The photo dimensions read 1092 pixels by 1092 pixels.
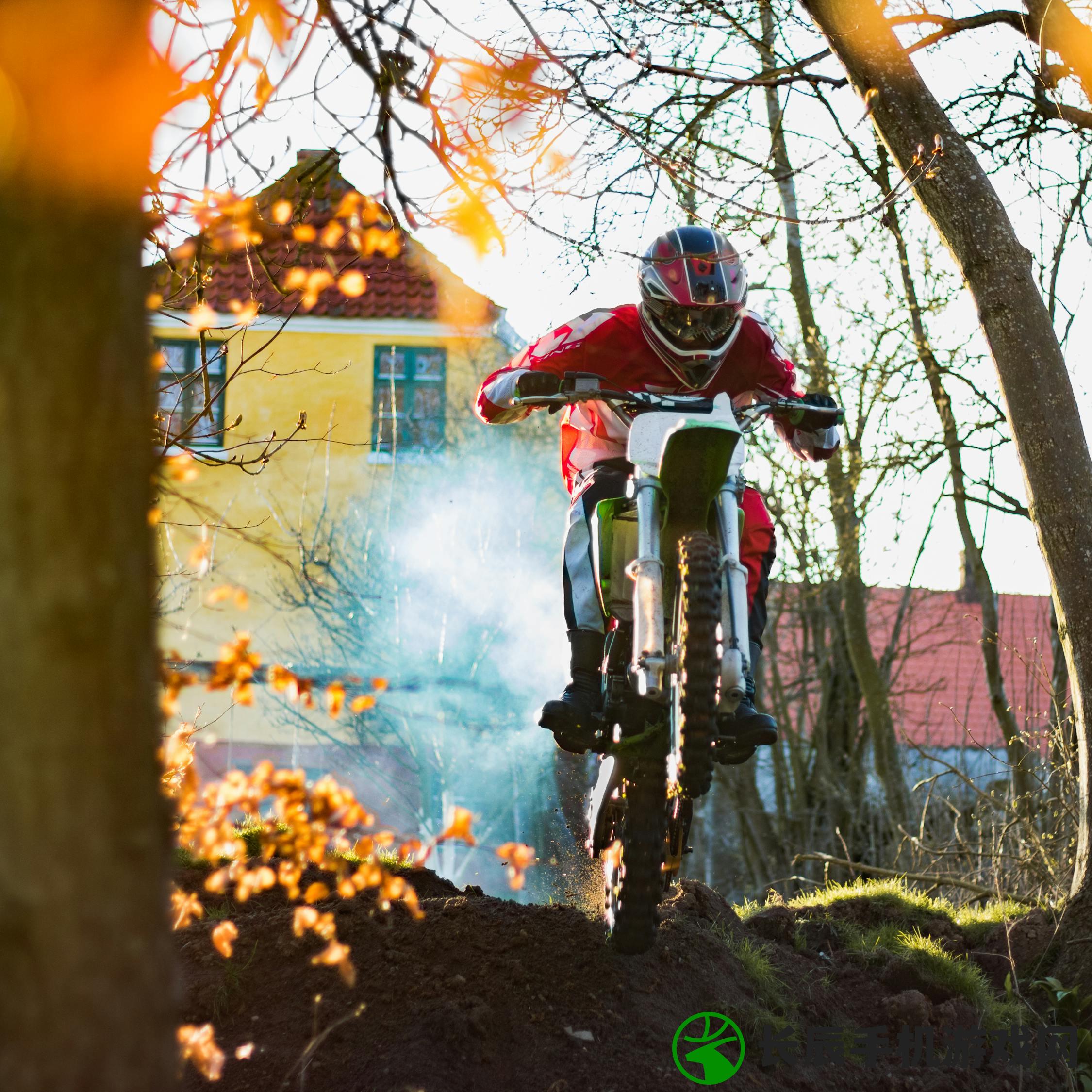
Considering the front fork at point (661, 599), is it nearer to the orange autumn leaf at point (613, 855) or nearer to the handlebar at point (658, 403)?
the handlebar at point (658, 403)

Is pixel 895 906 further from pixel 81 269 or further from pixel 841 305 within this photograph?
pixel 841 305

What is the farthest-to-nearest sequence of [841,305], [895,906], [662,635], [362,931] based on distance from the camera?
[841,305] → [895,906] → [362,931] → [662,635]

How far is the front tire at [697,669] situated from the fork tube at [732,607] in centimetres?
16

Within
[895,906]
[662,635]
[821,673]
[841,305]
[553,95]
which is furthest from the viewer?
[821,673]

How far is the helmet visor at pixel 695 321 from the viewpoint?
15.9 ft

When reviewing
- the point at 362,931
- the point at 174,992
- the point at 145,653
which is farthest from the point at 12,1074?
the point at 362,931

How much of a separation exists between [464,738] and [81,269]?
18105mm

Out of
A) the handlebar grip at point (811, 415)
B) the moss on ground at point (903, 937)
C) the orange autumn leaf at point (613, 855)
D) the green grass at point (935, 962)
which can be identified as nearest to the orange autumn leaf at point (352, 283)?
the handlebar grip at point (811, 415)

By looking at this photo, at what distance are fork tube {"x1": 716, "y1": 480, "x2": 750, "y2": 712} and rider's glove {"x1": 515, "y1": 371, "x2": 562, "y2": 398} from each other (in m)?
0.72

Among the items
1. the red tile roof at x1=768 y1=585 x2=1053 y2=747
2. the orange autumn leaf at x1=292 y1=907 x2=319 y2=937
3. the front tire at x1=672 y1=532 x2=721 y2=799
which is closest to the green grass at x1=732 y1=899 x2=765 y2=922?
the front tire at x1=672 y1=532 x2=721 y2=799

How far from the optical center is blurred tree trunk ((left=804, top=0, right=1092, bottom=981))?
584cm

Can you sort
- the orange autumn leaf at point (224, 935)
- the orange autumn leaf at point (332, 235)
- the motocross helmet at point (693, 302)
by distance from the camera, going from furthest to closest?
1. the motocross helmet at point (693, 302)
2. the orange autumn leaf at point (224, 935)
3. the orange autumn leaf at point (332, 235)

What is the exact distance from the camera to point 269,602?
20094 millimetres

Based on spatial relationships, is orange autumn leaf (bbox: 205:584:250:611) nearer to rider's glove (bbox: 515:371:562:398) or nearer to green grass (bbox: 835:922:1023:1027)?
rider's glove (bbox: 515:371:562:398)
